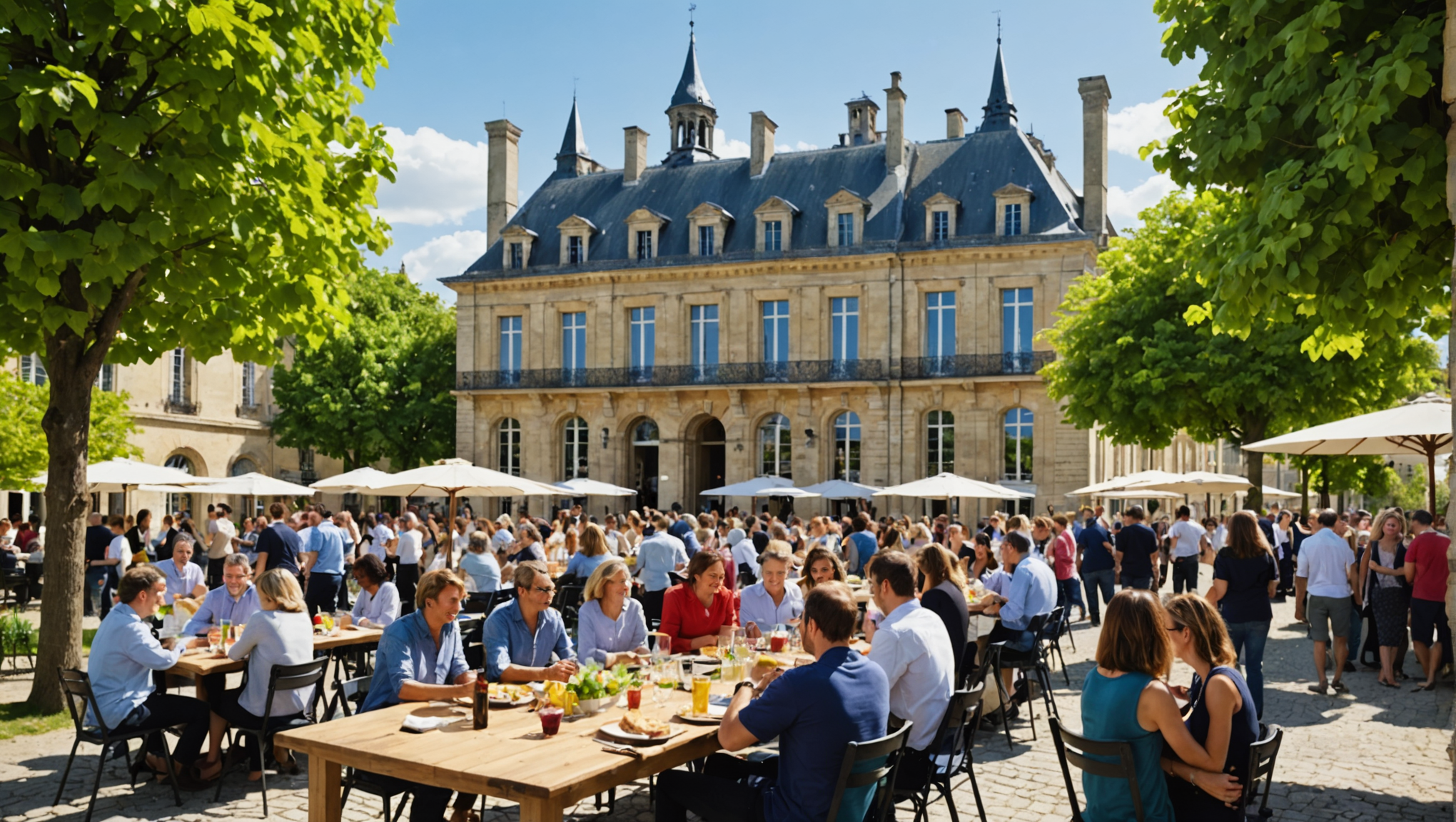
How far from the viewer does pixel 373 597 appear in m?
9.23

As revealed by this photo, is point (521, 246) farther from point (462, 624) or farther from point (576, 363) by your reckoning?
point (462, 624)

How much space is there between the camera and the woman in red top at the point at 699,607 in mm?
7957

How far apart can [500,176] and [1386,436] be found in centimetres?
3610

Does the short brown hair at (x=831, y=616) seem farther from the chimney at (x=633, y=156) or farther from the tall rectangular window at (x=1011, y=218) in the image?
the chimney at (x=633, y=156)

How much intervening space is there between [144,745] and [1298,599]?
43.4ft

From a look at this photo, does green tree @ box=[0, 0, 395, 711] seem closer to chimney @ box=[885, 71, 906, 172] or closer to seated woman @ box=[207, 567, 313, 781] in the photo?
seated woman @ box=[207, 567, 313, 781]

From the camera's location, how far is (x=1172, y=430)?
24.8 metres

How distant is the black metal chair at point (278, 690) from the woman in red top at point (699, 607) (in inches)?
93.7

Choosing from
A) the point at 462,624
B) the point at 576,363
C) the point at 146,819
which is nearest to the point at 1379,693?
the point at 462,624

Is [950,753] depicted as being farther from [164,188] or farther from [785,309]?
[785,309]

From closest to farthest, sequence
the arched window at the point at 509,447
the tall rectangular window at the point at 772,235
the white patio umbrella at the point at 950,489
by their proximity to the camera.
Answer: the white patio umbrella at the point at 950,489 < the tall rectangular window at the point at 772,235 < the arched window at the point at 509,447

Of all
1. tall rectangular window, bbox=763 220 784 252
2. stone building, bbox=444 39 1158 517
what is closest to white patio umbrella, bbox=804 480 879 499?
stone building, bbox=444 39 1158 517

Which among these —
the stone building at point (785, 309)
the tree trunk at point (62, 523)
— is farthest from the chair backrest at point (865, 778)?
the stone building at point (785, 309)

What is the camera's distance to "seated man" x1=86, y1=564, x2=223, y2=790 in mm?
6500
